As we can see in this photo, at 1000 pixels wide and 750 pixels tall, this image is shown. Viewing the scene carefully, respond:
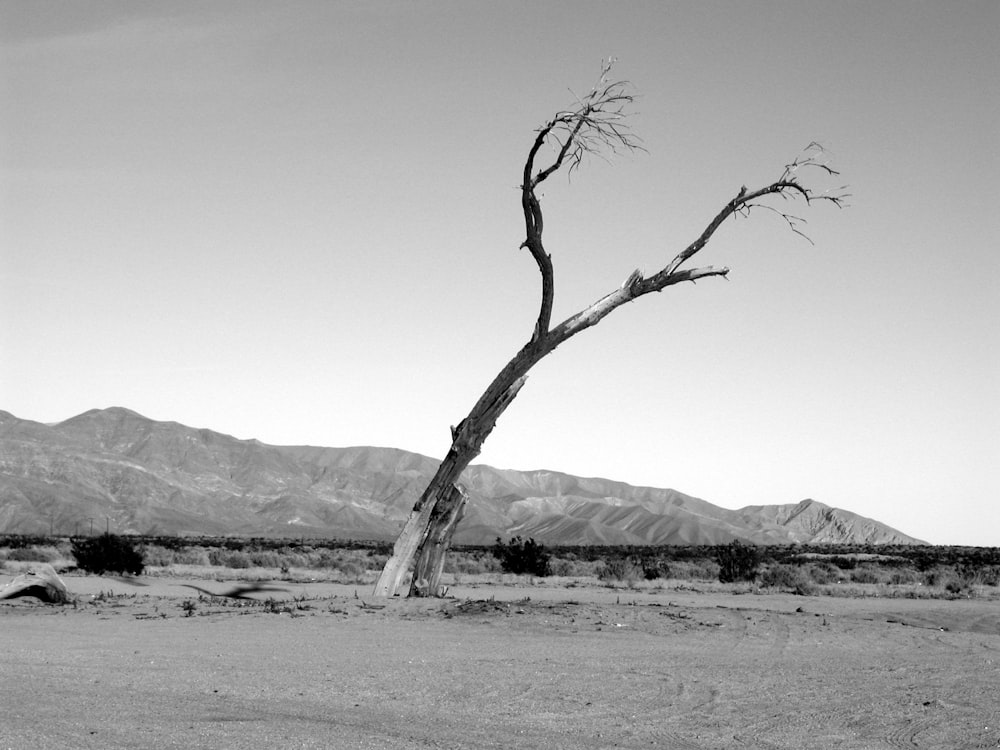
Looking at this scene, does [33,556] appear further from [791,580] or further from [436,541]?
[436,541]

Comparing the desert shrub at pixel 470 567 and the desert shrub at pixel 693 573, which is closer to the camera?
the desert shrub at pixel 470 567

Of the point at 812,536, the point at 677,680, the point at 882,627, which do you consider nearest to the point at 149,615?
the point at 677,680

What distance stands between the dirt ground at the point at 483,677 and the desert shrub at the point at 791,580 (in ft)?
38.8

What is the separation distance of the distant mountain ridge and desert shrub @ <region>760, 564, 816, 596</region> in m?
95.7

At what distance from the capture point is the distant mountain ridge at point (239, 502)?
445ft

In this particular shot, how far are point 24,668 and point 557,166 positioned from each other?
1156 centimetres

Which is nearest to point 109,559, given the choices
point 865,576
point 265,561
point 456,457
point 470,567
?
point 265,561

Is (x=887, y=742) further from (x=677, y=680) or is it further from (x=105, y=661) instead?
(x=105, y=661)

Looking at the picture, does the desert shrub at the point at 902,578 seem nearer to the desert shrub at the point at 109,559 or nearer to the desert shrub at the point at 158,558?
the desert shrub at the point at 109,559

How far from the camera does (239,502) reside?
16325cm

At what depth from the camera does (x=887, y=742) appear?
341 inches

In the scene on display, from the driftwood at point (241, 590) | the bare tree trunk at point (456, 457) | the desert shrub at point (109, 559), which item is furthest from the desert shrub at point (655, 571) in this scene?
the bare tree trunk at point (456, 457)

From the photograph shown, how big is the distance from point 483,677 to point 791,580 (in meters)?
27.1

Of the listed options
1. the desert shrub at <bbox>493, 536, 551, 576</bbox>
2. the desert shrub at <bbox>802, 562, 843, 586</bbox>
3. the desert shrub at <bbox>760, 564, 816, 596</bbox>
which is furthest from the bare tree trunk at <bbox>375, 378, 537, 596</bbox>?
the desert shrub at <bbox>802, 562, 843, 586</bbox>
